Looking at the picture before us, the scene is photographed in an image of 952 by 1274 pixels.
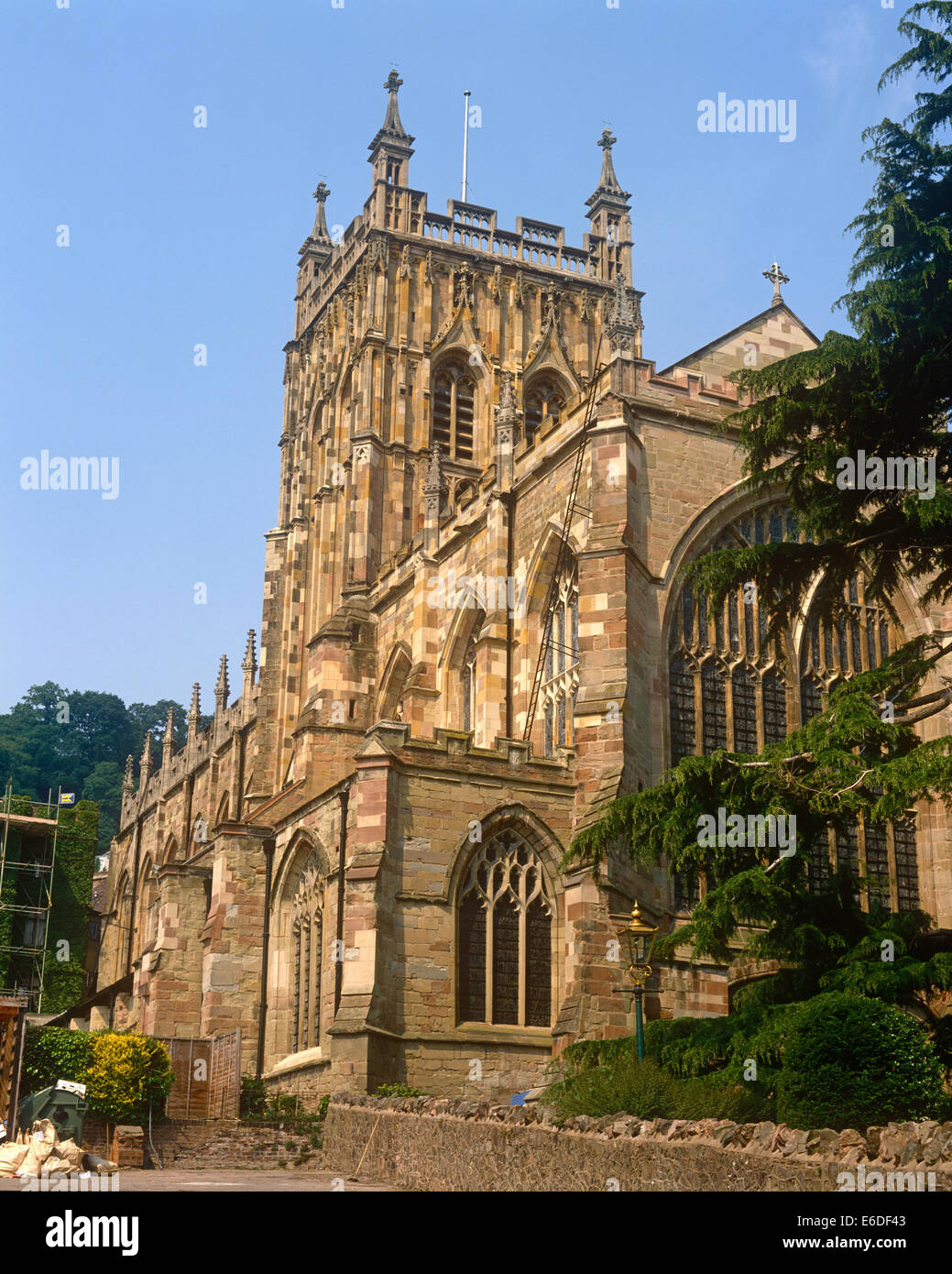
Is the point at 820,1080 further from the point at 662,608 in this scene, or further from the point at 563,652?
the point at 563,652

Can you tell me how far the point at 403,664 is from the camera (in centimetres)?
3991

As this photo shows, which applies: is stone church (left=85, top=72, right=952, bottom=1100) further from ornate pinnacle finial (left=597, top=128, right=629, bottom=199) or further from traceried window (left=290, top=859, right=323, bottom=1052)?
ornate pinnacle finial (left=597, top=128, right=629, bottom=199)

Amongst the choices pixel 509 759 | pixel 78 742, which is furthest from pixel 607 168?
pixel 78 742

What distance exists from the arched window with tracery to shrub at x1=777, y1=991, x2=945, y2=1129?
123 feet

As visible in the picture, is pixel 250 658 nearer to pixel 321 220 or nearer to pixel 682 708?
pixel 321 220

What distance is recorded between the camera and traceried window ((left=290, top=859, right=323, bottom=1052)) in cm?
2856

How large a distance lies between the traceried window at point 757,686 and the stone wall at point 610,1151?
11.1 m

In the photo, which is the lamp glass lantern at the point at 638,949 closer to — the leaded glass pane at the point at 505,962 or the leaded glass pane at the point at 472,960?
the leaded glass pane at the point at 472,960

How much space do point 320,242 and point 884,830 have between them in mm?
38006

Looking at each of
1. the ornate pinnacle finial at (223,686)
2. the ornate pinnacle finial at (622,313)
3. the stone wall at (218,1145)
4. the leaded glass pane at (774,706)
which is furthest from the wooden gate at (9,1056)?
the ornate pinnacle finial at (223,686)

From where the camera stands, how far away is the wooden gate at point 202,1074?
1120 inches

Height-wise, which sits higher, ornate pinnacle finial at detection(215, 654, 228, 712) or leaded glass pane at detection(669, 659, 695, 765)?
ornate pinnacle finial at detection(215, 654, 228, 712)
